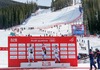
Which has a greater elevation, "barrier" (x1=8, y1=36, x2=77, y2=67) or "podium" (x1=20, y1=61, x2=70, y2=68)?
"barrier" (x1=8, y1=36, x2=77, y2=67)

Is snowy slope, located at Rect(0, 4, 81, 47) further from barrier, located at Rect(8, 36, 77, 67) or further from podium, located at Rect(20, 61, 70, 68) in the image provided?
podium, located at Rect(20, 61, 70, 68)

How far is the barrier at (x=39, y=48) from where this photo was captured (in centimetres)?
2458

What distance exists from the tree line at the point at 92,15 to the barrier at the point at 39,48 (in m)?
35.7

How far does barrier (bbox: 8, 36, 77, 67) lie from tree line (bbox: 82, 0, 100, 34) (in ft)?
117

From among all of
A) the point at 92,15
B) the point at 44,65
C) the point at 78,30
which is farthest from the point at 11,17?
the point at 44,65

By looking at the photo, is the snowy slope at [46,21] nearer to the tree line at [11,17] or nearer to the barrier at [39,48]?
the tree line at [11,17]

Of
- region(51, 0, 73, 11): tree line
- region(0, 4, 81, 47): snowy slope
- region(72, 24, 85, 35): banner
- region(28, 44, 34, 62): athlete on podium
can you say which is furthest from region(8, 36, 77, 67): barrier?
region(51, 0, 73, 11): tree line

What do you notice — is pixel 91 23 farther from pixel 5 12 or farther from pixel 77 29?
pixel 5 12

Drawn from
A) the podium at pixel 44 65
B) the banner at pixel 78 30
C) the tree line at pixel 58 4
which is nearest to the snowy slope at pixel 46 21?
the banner at pixel 78 30

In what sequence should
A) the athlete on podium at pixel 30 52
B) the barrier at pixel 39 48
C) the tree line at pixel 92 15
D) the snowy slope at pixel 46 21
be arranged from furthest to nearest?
1. the tree line at pixel 92 15
2. the snowy slope at pixel 46 21
3. the barrier at pixel 39 48
4. the athlete on podium at pixel 30 52

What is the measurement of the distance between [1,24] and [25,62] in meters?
93.3

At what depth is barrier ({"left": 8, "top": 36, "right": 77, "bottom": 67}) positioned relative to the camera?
80.6 feet

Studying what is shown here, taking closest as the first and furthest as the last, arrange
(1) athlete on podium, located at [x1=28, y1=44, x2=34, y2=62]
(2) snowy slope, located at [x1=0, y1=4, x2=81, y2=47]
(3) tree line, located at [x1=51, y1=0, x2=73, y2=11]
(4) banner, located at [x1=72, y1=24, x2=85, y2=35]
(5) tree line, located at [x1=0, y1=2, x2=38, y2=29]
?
1. (1) athlete on podium, located at [x1=28, y1=44, x2=34, y2=62]
2. (4) banner, located at [x1=72, y1=24, x2=85, y2=35]
3. (2) snowy slope, located at [x1=0, y1=4, x2=81, y2=47]
4. (5) tree line, located at [x1=0, y1=2, x2=38, y2=29]
5. (3) tree line, located at [x1=51, y1=0, x2=73, y2=11]

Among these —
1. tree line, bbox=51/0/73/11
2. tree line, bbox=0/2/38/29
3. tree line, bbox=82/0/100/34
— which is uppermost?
tree line, bbox=51/0/73/11
